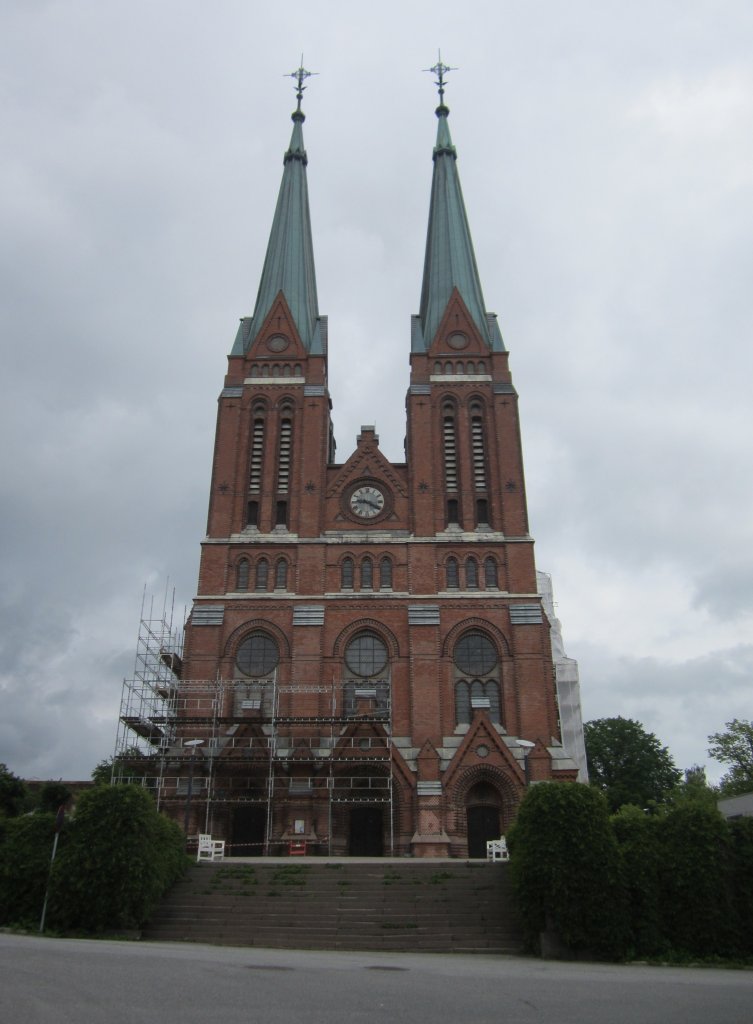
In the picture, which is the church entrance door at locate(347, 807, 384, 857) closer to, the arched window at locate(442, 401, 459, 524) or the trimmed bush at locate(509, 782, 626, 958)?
the arched window at locate(442, 401, 459, 524)

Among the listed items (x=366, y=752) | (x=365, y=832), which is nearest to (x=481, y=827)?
(x=365, y=832)

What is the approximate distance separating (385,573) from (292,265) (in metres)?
19.8

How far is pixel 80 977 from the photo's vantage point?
11.8m

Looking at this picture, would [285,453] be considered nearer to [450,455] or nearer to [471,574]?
[450,455]

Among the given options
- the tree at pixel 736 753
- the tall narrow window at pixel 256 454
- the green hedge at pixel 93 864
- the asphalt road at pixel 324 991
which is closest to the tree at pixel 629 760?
the tree at pixel 736 753

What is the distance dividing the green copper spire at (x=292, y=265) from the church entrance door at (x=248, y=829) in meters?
22.9

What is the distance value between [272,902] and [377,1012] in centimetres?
1358

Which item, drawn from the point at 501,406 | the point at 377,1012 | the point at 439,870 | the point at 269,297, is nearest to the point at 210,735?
the point at 439,870

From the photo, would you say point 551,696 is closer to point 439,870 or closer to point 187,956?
point 439,870

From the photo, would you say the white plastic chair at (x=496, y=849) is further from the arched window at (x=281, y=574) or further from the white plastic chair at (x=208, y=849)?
the arched window at (x=281, y=574)

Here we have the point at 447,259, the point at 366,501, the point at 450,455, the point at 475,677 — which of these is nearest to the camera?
the point at 475,677

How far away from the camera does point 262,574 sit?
40375 mm

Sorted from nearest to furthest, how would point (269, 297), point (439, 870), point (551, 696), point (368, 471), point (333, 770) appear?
1. point (439, 870)
2. point (333, 770)
3. point (551, 696)
4. point (368, 471)
5. point (269, 297)

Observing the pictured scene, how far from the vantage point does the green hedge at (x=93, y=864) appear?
21266mm
